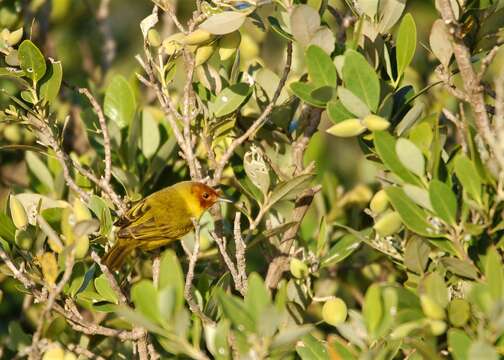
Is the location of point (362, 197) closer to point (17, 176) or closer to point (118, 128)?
point (118, 128)

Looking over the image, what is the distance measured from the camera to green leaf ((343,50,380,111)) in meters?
2.76

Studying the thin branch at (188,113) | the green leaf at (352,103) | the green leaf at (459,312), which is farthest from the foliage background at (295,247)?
the thin branch at (188,113)

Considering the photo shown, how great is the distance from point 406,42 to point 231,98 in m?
0.71

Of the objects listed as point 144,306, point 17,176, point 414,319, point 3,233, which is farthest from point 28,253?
point 17,176

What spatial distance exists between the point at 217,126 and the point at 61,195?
1063 millimetres

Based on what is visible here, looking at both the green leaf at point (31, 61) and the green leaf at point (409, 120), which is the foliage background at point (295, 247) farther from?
the green leaf at point (31, 61)

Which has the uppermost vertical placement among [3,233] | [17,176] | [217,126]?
[217,126]

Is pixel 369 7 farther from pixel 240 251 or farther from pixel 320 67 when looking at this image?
pixel 240 251

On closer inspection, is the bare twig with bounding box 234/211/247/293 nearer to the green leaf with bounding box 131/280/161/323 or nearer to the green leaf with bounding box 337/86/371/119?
the green leaf with bounding box 337/86/371/119

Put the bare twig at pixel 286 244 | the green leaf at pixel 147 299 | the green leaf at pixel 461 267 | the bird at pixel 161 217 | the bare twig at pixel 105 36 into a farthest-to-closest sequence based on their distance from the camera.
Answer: the bare twig at pixel 105 36 → the bird at pixel 161 217 → the bare twig at pixel 286 244 → the green leaf at pixel 461 267 → the green leaf at pixel 147 299

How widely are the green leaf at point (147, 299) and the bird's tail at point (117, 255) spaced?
1.06 m

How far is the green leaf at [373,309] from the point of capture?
2230 millimetres

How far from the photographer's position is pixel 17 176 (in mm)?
5016

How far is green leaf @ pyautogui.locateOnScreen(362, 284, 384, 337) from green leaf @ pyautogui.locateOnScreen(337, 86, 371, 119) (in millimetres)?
705
